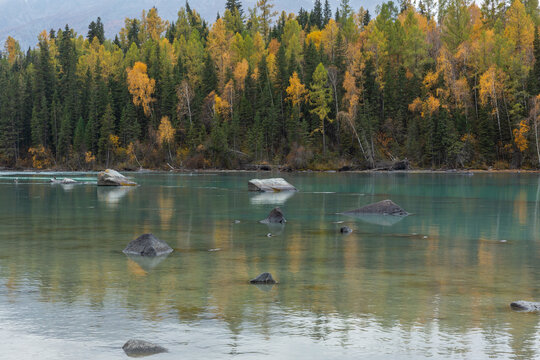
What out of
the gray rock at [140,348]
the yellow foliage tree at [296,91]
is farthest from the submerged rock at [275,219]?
the yellow foliage tree at [296,91]

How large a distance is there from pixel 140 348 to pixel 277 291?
4.38 meters

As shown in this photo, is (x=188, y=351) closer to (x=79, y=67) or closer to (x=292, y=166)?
(x=292, y=166)

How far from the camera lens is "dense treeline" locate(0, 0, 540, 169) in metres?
103

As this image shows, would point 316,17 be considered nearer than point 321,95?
No

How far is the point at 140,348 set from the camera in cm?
870

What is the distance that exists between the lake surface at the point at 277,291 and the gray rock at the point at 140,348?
16cm

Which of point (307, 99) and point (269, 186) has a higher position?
point (307, 99)

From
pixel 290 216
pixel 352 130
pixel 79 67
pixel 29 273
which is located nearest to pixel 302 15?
pixel 79 67

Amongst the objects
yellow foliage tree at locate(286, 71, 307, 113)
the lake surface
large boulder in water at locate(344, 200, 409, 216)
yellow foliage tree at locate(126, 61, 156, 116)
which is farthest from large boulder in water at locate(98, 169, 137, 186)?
yellow foliage tree at locate(126, 61, 156, 116)

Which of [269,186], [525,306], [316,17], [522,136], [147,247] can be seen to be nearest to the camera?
[525,306]

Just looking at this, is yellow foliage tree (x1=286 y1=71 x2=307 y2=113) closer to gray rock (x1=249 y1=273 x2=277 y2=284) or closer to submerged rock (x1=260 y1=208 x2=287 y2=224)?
submerged rock (x1=260 y1=208 x2=287 y2=224)

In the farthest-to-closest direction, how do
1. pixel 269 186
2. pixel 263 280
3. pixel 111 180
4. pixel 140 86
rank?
pixel 140 86 < pixel 111 180 < pixel 269 186 < pixel 263 280

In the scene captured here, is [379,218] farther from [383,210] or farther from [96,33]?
[96,33]

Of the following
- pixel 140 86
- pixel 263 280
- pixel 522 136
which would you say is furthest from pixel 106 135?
pixel 263 280
